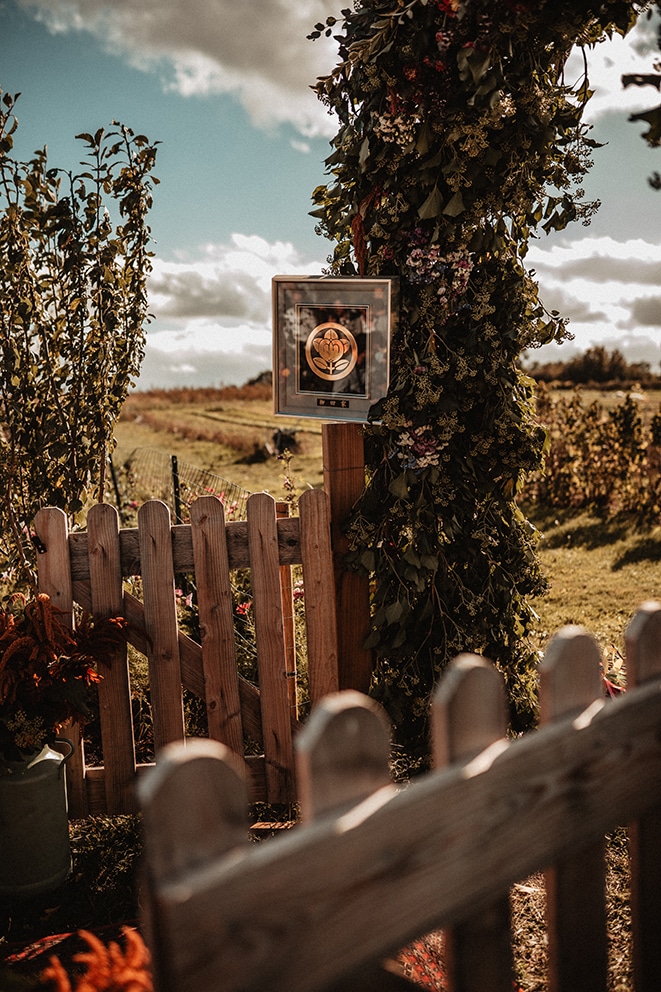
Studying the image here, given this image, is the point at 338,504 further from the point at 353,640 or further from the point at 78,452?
the point at 78,452

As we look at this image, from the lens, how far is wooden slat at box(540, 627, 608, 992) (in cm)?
124

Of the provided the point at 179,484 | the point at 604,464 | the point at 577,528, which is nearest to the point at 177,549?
the point at 179,484

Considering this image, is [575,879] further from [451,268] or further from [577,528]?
[577,528]

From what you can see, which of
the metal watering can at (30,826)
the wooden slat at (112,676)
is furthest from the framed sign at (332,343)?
the metal watering can at (30,826)

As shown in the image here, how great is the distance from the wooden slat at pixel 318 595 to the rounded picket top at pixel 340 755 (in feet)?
6.96

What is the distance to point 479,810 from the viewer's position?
1.11 metres

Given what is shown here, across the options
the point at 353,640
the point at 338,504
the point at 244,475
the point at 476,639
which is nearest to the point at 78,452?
the point at 338,504

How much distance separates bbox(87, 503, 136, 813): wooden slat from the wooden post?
3.04ft

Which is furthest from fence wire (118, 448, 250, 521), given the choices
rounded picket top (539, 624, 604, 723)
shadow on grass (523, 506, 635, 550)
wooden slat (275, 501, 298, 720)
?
rounded picket top (539, 624, 604, 723)

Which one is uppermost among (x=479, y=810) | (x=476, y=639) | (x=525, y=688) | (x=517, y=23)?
(x=517, y=23)

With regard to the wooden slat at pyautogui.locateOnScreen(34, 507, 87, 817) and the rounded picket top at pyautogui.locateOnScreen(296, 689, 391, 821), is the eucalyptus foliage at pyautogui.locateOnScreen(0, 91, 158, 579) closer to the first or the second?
the wooden slat at pyautogui.locateOnScreen(34, 507, 87, 817)

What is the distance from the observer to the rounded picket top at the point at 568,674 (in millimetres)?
1231

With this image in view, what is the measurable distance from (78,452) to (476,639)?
7.04 ft

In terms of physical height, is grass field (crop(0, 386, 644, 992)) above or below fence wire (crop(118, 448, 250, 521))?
below
